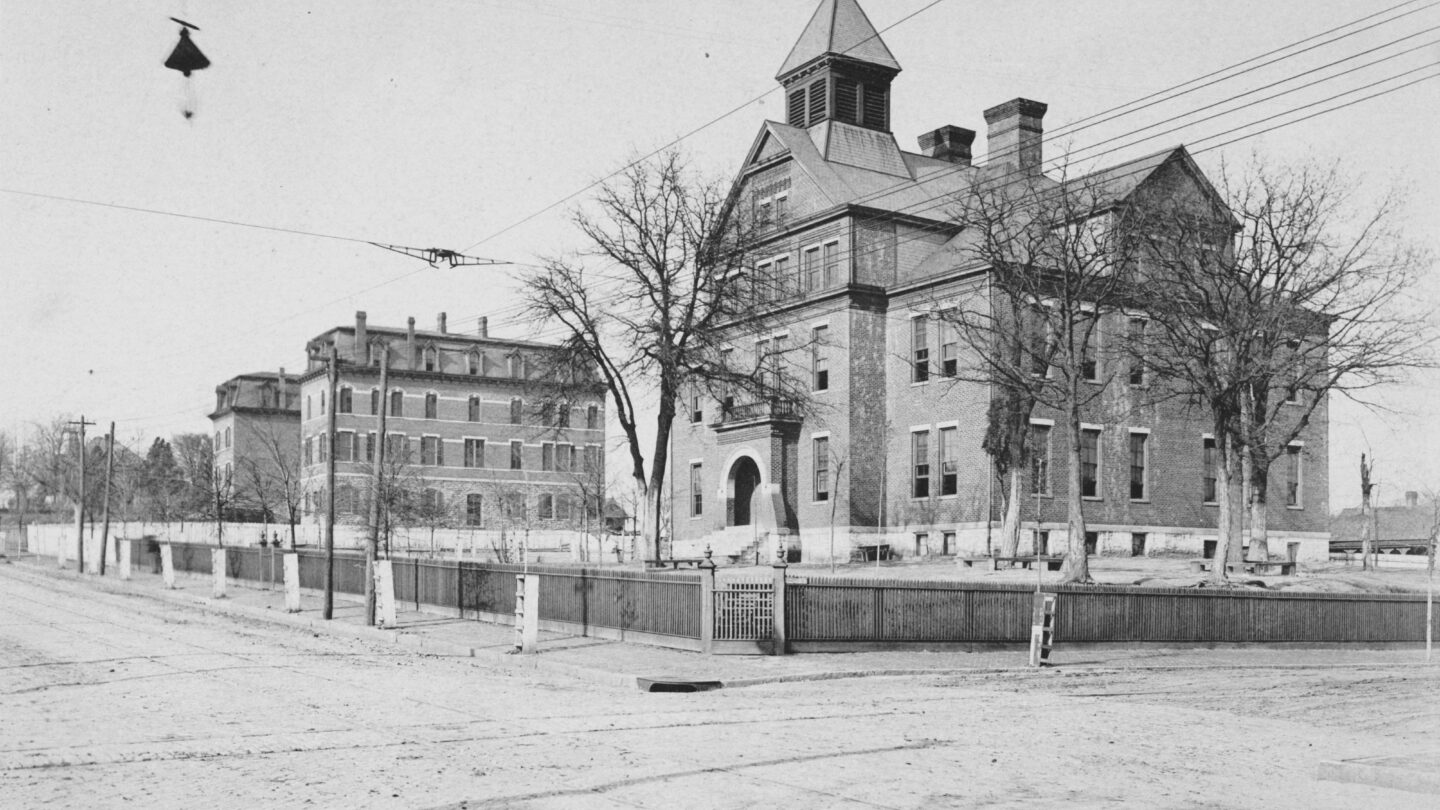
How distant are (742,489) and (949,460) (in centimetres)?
994

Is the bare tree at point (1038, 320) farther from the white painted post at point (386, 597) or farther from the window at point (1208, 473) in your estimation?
the white painted post at point (386, 597)

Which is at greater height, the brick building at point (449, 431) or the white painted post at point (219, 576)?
the brick building at point (449, 431)

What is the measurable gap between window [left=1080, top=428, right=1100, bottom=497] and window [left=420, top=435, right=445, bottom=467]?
51514mm

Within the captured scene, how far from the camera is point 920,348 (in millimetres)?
47875

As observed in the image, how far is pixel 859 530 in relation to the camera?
48031 millimetres

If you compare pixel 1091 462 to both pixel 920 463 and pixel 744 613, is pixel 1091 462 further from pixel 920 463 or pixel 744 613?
pixel 744 613

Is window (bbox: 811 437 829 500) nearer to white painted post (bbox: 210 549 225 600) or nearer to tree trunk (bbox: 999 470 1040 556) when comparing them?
tree trunk (bbox: 999 470 1040 556)

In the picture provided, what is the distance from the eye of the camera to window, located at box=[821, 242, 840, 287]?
49.7m

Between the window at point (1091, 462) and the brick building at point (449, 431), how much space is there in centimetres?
4073

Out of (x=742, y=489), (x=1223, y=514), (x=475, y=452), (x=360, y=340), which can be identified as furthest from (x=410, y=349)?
(x=1223, y=514)

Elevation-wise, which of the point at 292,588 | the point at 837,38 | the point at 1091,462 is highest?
the point at 837,38

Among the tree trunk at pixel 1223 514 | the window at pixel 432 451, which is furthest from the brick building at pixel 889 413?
the window at pixel 432 451

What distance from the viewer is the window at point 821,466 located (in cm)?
4900

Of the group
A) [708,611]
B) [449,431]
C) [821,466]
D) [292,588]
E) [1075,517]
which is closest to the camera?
[708,611]
